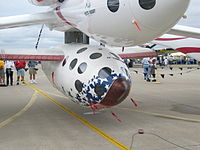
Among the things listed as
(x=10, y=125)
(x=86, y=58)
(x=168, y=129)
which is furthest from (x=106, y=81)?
(x=10, y=125)

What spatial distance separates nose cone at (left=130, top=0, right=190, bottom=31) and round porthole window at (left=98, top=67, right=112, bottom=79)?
1.59 meters

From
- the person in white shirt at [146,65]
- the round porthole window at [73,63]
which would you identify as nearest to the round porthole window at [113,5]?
the round porthole window at [73,63]

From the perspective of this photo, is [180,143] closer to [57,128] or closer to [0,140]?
[57,128]

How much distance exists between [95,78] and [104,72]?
250 millimetres

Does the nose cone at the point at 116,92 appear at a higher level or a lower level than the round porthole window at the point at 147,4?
lower

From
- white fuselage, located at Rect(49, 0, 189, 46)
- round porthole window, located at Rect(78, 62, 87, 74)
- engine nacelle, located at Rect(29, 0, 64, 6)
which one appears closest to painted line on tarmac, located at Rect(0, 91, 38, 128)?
round porthole window, located at Rect(78, 62, 87, 74)

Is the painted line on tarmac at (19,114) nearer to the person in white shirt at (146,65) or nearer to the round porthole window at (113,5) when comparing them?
the round porthole window at (113,5)

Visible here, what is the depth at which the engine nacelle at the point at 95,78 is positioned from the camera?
5.56m

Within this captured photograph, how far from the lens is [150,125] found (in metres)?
6.33

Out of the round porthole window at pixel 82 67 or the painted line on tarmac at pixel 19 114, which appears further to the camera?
the painted line on tarmac at pixel 19 114

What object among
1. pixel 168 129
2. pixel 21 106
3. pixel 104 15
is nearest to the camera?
pixel 104 15

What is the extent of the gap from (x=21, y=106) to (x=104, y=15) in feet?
19.4

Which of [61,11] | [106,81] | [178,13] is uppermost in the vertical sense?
[61,11]

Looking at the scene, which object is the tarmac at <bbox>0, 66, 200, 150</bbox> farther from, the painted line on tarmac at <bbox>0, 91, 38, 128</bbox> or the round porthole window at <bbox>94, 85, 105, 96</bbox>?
the round porthole window at <bbox>94, 85, 105, 96</bbox>
